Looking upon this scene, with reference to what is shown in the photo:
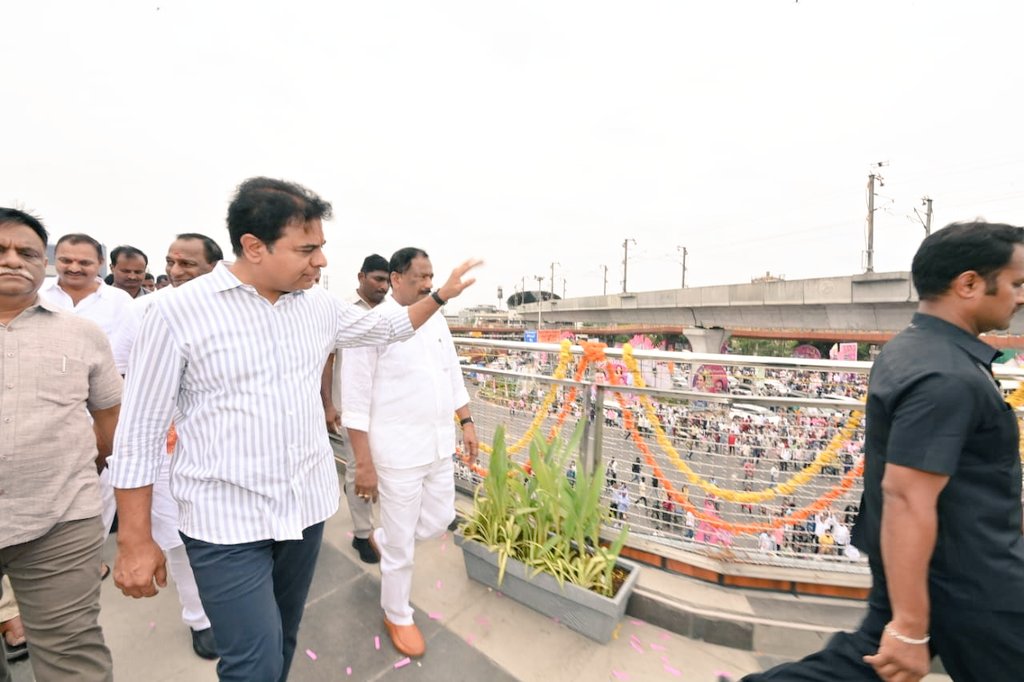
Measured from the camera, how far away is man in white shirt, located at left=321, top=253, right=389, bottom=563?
110 inches

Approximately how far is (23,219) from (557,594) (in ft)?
8.22

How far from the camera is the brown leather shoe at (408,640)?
201 cm

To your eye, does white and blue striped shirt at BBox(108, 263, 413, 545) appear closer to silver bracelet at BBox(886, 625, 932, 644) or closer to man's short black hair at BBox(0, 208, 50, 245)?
man's short black hair at BBox(0, 208, 50, 245)

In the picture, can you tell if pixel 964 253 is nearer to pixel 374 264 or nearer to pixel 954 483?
pixel 954 483

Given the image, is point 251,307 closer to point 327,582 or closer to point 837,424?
point 327,582

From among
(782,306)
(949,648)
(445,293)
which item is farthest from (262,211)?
(782,306)

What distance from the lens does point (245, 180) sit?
1330 mm

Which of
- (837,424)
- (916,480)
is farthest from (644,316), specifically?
(916,480)

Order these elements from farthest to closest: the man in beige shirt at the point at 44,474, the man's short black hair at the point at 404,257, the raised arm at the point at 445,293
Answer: the man's short black hair at the point at 404,257 < the raised arm at the point at 445,293 < the man in beige shirt at the point at 44,474

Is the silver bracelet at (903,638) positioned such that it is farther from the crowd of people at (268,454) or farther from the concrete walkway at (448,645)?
the concrete walkway at (448,645)

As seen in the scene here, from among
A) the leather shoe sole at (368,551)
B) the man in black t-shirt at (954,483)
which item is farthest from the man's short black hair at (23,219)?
the man in black t-shirt at (954,483)

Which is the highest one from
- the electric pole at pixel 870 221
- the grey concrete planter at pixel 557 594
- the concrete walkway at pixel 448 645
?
the electric pole at pixel 870 221

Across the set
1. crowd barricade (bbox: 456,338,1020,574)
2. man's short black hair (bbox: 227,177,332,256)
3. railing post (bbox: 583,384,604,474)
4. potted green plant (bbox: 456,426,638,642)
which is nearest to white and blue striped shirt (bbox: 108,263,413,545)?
man's short black hair (bbox: 227,177,332,256)

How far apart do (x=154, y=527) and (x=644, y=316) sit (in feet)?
90.3
